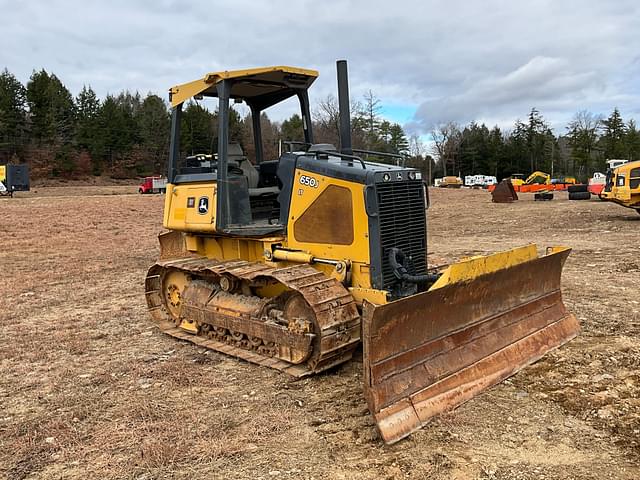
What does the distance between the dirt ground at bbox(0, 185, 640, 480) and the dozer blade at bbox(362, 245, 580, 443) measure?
18 cm

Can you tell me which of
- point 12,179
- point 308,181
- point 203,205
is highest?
point 12,179

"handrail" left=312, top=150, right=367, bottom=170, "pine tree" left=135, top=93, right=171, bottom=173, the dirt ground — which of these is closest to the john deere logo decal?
"handrail" left=312, top=150, right=367, bottom=170

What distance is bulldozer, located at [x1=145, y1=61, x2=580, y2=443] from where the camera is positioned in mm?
4734

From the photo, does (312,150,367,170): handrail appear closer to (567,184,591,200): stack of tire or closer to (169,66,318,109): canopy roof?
(169,66,318,109): canopy roof

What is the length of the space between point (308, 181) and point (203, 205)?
146 cm

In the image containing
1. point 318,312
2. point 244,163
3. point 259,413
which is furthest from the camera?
point 244,163

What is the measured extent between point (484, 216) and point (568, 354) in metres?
18.9

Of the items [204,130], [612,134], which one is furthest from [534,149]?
[204,130]

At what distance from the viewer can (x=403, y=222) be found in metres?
5.84

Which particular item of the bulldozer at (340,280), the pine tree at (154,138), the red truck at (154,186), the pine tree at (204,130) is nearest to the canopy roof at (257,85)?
the bulldozer at (340,280)

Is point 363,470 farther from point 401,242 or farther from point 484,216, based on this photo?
point 484,216

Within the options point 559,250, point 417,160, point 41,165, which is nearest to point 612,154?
point 417,160

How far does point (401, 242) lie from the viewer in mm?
5828

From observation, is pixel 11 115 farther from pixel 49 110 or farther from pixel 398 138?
pixel 398 138
